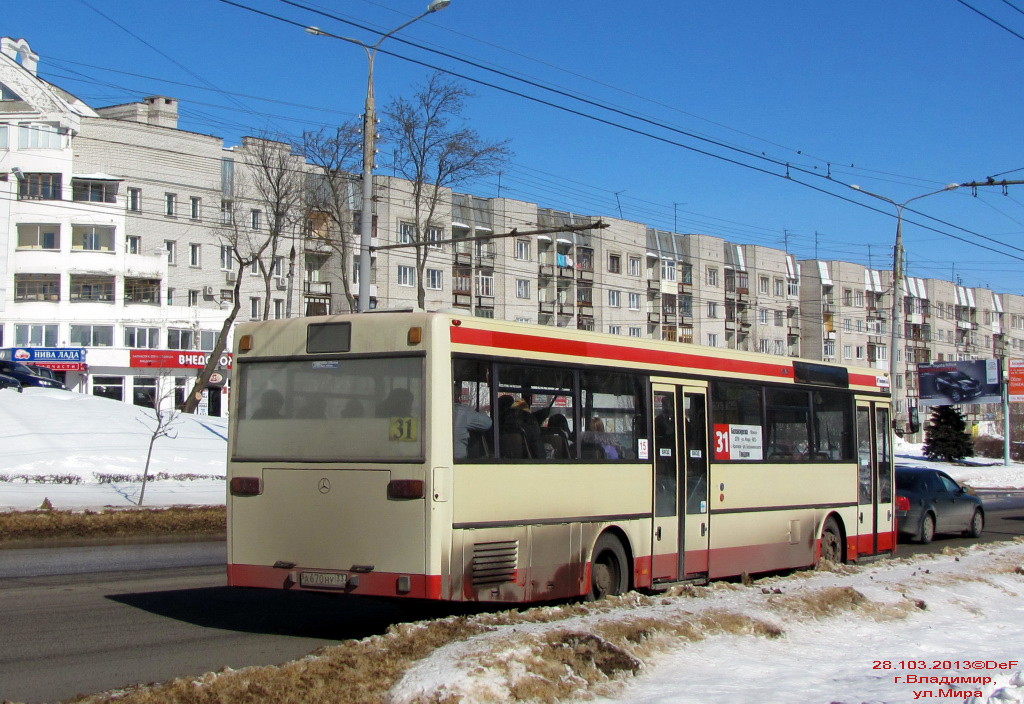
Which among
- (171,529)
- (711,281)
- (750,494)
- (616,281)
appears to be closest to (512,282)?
(616,281)

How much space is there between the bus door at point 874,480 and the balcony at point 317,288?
5774 cm

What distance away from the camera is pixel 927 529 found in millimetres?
21406

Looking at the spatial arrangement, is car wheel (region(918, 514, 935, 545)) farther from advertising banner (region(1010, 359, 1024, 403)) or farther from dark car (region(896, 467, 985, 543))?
advertising banner (region(1010, 359, 1024, 403))

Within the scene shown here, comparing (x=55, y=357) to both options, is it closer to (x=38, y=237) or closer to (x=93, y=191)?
(x=38, y=237)

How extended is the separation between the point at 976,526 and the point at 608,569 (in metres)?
14.8

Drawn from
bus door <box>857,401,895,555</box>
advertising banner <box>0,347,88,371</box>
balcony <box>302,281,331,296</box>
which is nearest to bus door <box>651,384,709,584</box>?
bus door <box>857,401,895,555</box>

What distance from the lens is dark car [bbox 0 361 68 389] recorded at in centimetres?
4162

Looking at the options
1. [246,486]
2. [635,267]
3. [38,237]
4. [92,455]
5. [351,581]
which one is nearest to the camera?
[351,581]

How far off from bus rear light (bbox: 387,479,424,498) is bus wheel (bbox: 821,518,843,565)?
743 cm

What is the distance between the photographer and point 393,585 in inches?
346

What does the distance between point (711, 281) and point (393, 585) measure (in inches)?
3326

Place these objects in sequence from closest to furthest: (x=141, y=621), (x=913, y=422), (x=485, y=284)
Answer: (x=141, y=621)
(x=913, y=422)
(x=485, y=284)

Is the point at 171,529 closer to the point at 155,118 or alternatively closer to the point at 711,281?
the point at 155,118

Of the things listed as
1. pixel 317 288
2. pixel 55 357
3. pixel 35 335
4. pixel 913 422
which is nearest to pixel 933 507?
pixel 913 422
